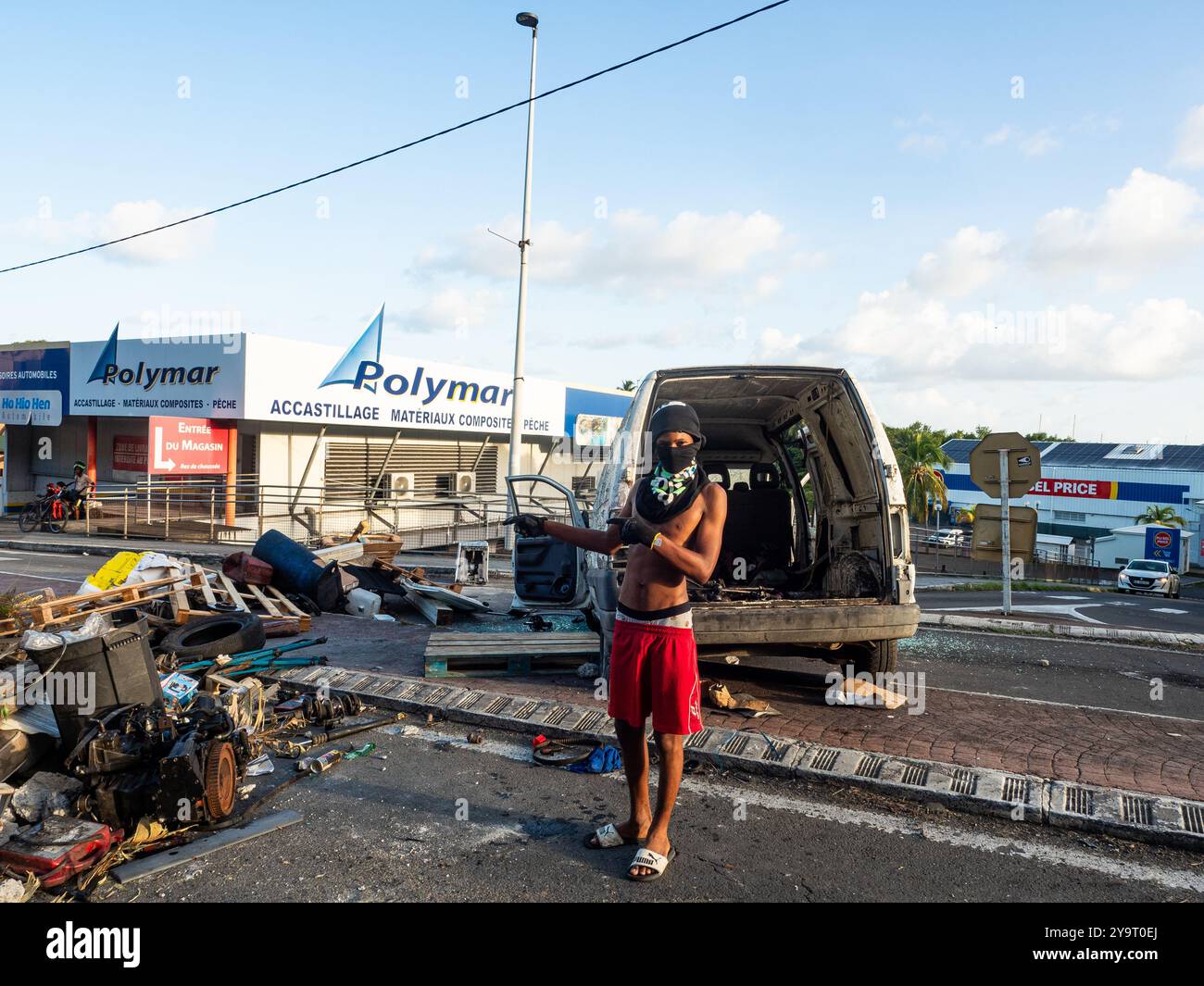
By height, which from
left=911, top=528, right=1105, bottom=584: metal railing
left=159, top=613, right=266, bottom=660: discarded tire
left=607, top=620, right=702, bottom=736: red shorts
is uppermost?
left=607, top=620, right=702, bottom=736: red shorts

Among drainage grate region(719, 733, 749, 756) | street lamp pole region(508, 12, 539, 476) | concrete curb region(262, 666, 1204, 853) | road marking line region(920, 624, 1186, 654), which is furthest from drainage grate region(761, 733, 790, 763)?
street lamp pole region(508, 12, 539, 476)

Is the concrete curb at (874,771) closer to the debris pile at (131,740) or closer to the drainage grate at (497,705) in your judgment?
the drainage grate at (497,705)

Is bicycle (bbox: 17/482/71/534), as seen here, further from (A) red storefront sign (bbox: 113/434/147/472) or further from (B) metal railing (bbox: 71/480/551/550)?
(A) red storefront sign (bbox: 113/434/147/472)

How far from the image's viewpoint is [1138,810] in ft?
12.4

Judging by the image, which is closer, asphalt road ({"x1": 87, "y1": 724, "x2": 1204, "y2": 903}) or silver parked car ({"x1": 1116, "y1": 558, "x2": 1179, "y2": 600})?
asphalt road ({"x1": 87, "y1": 724, "x2": 1204, "y2": 903})

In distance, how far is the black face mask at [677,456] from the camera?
11.6 ft

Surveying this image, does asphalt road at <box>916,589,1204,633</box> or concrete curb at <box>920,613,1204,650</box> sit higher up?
concrete curb at <box>920,613,1204,650</box>

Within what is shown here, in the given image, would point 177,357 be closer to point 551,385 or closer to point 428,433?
point 428,433

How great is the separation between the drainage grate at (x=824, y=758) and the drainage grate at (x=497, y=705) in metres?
1.90

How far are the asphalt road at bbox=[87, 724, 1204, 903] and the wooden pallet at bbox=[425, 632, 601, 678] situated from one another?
5.82ft

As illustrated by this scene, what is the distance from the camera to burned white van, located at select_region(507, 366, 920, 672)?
5230mm

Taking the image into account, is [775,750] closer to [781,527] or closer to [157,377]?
[781,527]

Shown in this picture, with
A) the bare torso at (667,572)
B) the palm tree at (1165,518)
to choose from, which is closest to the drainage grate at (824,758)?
the bare torso at (667,572)
